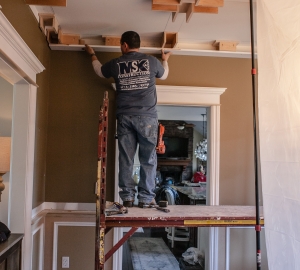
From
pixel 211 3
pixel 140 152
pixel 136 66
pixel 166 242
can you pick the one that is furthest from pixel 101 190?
pixel 166 242

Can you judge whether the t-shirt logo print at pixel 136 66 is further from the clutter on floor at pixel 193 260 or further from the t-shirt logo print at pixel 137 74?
the clutter on floor at pixel 193 260

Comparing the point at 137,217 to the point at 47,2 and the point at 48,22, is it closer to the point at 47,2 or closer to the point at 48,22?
the point at 47,2

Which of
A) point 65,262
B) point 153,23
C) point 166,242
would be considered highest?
point 153,23

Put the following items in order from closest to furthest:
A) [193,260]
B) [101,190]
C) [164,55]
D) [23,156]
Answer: [101,190] → [23,156] → [164,55] → [193,260]

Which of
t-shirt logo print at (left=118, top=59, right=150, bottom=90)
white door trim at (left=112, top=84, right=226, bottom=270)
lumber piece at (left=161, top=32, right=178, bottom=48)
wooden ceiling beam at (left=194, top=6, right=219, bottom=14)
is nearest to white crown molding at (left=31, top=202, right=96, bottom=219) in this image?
white door trim at (left=112, top=84, right=226, bottom=270)

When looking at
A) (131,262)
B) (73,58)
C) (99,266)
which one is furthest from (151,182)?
(131,262)

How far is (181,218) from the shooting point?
2.28 m

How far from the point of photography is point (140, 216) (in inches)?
87.0

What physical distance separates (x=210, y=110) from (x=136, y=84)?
1.24 m

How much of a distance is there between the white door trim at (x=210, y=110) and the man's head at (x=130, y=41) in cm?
85

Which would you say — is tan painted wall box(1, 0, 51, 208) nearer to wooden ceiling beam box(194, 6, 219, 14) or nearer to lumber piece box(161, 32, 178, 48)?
lumber piece box(161, 32, 178, 48)

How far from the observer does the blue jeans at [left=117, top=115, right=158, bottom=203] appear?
2439mm

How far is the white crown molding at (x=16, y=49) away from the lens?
1955 mm

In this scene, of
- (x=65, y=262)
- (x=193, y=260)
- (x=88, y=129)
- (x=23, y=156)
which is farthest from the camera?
(x=193, y=260)
